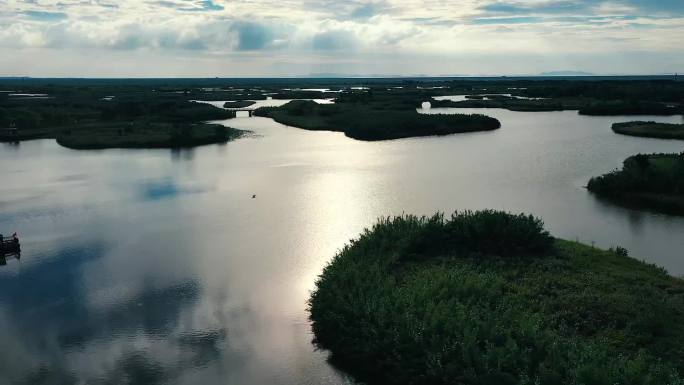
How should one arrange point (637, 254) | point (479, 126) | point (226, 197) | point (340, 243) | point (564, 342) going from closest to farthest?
1. point (564, 342)
2. point (637, 254)
3. point (340, 243)
4. point (226, 197)
5. point (479, 126)

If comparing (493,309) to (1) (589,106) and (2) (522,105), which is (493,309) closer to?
(1) (589,106)

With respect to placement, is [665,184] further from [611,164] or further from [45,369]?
[45,369]

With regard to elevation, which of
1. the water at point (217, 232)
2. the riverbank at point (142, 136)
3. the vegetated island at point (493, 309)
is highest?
the riverbank at point (142, 136)

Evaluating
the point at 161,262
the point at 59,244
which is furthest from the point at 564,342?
the point at 59,244

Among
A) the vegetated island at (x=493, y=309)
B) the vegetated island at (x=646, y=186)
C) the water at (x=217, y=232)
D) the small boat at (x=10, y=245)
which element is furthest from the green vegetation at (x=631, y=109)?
the small boat at (x=10, y=245)

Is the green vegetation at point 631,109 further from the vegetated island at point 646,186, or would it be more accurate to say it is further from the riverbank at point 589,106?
the vegetated island at point 646,186

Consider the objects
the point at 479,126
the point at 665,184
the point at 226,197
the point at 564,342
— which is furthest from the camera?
the point at 479,126

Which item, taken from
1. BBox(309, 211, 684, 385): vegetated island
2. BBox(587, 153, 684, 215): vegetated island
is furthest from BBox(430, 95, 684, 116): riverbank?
BBox(309, 211, 684, 385): vegetated island
